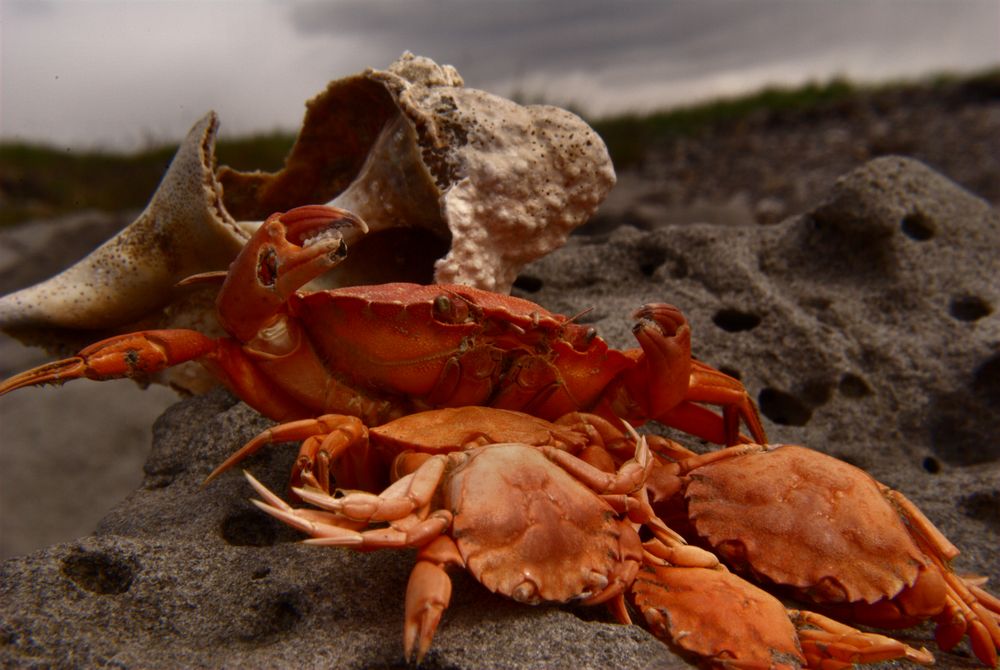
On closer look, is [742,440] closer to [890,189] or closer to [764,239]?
[764,239]

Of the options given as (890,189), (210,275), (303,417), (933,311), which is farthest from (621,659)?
(890,189)

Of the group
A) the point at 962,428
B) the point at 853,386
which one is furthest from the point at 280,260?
the point at 962,428

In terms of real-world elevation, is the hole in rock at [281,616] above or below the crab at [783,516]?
below

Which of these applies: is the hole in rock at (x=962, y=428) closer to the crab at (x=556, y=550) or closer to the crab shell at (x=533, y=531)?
the crab at (x=556, y=550)

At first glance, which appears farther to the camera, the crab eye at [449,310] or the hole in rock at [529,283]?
the hole in rock at [529,283]

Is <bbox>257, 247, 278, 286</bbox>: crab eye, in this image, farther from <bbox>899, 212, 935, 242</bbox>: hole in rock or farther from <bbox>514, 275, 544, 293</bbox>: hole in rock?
<bbox>899, 212, 935, 242</bbox>: hole in rock

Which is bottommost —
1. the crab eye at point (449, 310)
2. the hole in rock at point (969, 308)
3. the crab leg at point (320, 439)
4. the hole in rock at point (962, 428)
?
the hole in rock at point (962, 428)

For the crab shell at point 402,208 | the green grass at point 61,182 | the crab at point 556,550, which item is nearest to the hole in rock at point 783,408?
the crab shell at point 402,208

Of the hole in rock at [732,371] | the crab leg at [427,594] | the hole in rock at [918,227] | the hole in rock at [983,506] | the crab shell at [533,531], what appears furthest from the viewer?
the hole in rock at [918,227]
